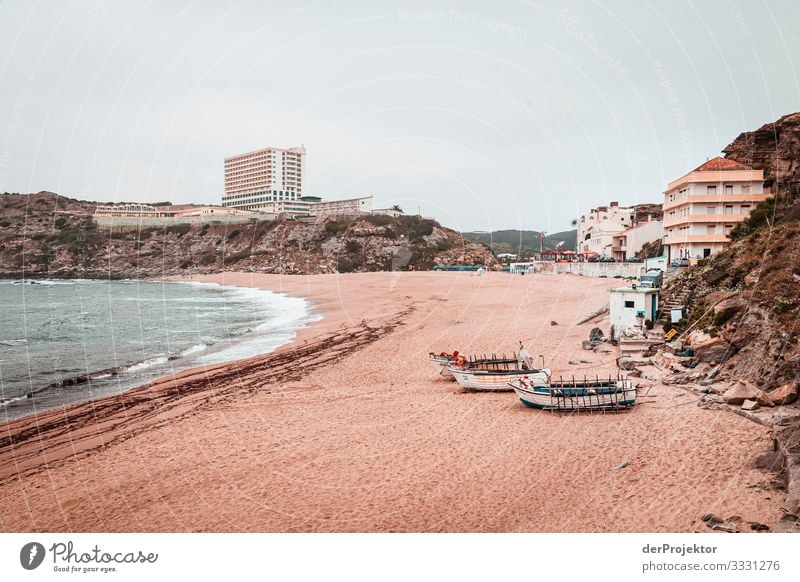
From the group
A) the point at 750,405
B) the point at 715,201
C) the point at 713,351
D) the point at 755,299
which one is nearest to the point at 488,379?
the point at 713,351

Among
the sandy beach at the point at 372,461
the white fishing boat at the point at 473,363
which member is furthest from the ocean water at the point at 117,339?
the white fishing boat at the point at 473,363

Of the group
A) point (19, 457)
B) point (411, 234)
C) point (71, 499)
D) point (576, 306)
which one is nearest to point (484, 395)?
point (71, 499)

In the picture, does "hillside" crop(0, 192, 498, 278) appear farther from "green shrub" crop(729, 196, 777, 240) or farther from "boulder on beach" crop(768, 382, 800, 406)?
"boulder on beach" crop(768, 382, 800, 406)

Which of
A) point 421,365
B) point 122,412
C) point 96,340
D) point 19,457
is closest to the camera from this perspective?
point 19,457

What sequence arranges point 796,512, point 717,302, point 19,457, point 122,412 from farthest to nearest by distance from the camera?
point 717,302 → point 122,412 → point 19,457 → point 796,512

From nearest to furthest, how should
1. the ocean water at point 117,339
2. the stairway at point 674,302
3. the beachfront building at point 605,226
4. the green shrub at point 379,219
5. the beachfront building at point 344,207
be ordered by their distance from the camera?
1. the ocean water at point 117,339
2. the stairway at point 674,302
3. the beachfront building at point 605,226
4. the green shrub at point 379,219
5. the beachfront building at point 344,207

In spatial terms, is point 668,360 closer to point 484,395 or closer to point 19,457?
point 484,395

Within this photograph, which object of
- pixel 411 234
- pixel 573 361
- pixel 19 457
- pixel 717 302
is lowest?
pixel 19 457

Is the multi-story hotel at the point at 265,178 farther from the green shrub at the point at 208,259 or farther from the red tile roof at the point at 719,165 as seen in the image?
the red tile roof at the point at 719,165
